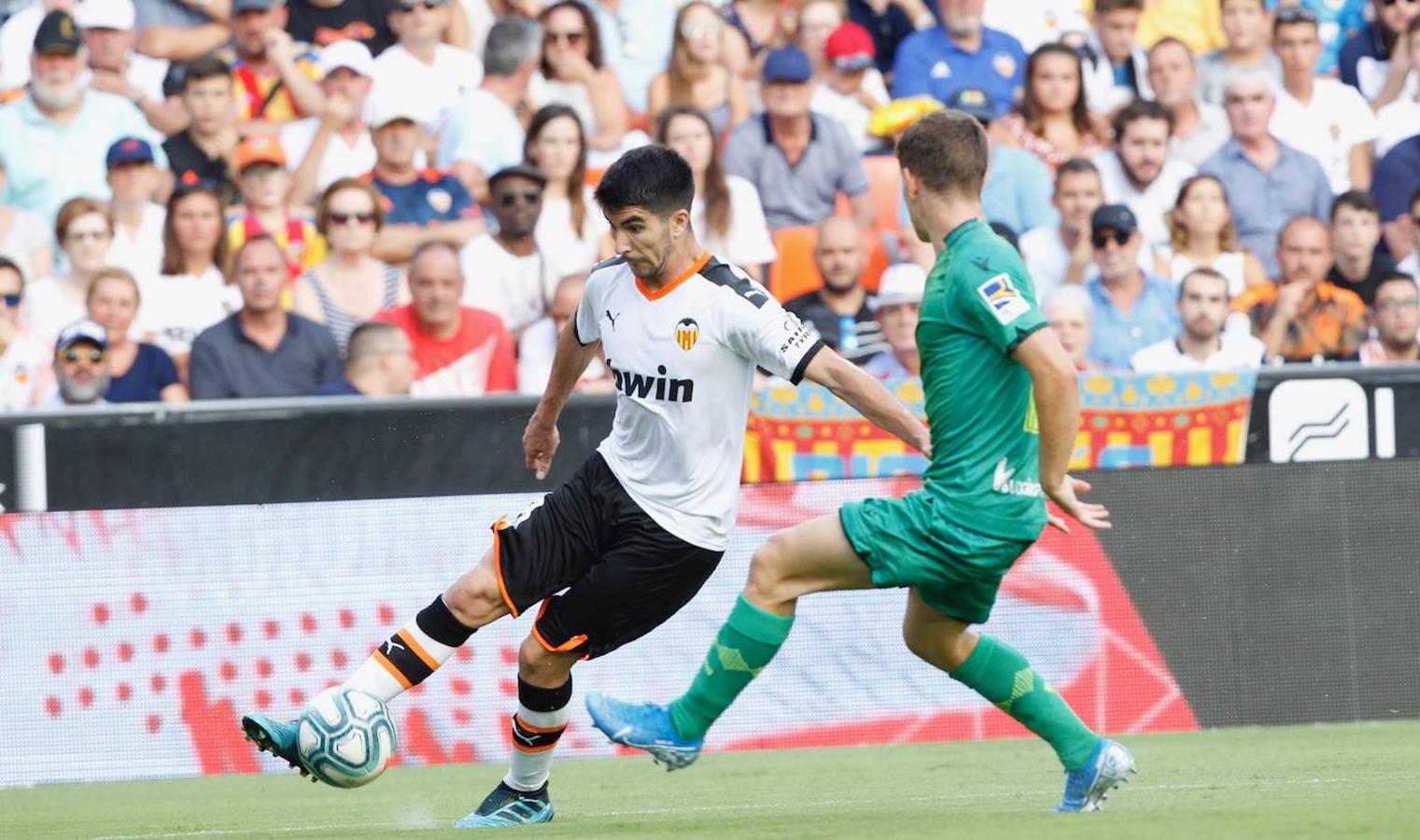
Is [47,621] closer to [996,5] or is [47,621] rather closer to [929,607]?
[929,607]

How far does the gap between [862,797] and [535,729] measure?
129 cm

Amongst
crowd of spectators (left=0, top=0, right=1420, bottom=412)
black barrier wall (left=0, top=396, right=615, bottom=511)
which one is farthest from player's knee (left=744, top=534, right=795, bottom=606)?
crowd of spectators (left=0, top=0, right=1420, bottom=412)

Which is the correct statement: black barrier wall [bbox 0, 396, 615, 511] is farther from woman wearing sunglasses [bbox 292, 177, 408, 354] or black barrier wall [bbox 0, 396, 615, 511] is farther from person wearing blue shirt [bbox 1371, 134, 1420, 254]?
person wearing blue shirt [bbox 1371, 134, 1420, 254]

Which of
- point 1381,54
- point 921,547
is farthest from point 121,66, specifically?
point 1381,54

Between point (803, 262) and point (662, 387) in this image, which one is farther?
point (803, 262)

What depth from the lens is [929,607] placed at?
5875mm

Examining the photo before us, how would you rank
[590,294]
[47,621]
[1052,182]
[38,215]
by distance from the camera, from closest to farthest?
[590,294]
[47,621]
[38,215]
[1052,182]

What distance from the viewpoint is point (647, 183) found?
5.89 m

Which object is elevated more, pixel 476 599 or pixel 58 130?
pixel 58 130

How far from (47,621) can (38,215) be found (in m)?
3.34

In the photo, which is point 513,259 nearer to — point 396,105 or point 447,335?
point 447,335

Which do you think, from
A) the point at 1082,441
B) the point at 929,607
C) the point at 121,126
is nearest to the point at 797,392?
the point at 1082,441

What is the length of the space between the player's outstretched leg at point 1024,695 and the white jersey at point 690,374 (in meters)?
0.74

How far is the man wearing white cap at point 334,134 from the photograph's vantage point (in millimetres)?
12047
